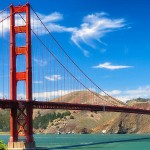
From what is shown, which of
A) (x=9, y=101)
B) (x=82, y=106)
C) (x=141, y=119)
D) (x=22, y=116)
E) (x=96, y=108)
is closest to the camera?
(x=9, y=101)

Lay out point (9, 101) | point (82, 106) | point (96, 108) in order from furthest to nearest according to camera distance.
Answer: point (96, 108) < point (82, 106) < point (9, 101)

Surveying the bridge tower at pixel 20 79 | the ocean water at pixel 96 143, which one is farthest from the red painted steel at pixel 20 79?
the ocean water at pixel 96 143

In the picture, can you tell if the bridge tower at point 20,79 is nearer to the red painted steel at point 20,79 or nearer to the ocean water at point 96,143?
the red painted steel at point 20,79

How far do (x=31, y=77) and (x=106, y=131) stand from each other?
137 metres

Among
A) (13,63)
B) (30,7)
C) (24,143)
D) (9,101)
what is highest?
(30,7)

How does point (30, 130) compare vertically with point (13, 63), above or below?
below

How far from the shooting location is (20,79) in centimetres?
6112

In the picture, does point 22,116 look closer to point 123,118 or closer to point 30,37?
point 30,37

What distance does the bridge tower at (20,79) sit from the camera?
2386 inches

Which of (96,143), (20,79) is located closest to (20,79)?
(20,79)

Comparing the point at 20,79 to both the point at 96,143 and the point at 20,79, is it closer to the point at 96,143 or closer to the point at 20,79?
the point at 20,79

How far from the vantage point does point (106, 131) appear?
19588 cm

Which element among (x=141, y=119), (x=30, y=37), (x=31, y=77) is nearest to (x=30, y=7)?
(x=30, y=37)

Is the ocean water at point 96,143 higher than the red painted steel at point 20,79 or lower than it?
lower
